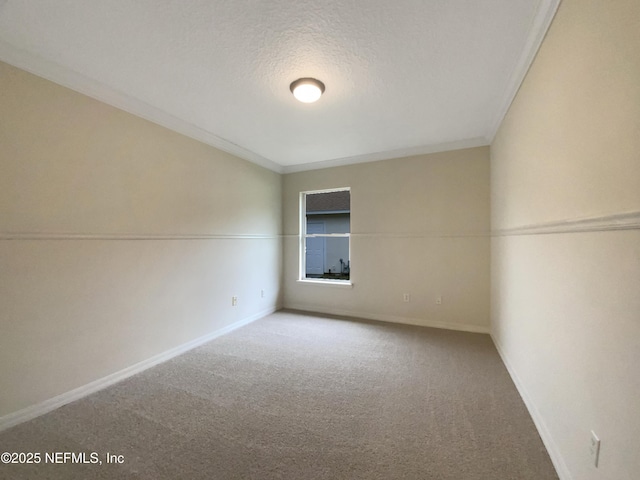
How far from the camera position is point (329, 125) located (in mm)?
2969

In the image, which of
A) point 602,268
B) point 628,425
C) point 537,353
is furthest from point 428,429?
point 602,268

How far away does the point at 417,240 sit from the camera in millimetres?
3723

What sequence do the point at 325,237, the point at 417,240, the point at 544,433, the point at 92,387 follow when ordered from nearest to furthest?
the point at 544,433
the point at 92,387
the point at 417,240
the point at 325,237

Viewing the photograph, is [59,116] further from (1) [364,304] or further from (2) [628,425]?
(1) [364,304]

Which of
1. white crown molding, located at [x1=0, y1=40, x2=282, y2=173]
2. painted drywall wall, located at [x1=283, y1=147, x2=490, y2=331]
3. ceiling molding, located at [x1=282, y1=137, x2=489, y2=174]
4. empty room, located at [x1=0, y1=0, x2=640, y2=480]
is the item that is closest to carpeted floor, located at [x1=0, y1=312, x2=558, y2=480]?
empty room, located at [x1=0, y1=0, x2=640, y2=480]

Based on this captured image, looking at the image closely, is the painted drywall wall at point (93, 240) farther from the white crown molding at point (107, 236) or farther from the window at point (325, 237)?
the window at point (325, 237)

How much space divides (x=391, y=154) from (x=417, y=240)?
1.32 m

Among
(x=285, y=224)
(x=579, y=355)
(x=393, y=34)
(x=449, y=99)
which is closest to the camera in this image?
(x=579, y=355)

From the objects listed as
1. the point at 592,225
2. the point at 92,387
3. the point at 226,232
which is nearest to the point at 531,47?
the point at 592,225

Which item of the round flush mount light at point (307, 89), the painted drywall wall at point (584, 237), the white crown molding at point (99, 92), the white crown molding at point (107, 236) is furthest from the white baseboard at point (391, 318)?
the round flush mount light at point (307, 89)

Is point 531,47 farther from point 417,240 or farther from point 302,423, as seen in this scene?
point 302,423

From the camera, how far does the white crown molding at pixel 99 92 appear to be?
1760 millimetres

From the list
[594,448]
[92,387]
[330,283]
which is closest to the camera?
[594,448]

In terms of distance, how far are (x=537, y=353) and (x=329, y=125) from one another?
2759mm
